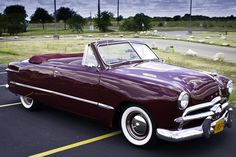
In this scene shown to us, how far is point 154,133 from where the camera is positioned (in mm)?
4848

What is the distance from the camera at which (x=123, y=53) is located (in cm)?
604

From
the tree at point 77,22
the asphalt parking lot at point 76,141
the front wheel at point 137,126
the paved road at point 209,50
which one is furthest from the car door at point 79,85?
the tree at point 77,22

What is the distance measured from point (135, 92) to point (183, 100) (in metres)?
0.66

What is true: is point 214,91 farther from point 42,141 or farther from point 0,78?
point 0,78

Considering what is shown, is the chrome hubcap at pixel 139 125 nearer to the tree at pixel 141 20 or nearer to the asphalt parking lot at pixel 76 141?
the asphalt parking lot at pixel 76 141

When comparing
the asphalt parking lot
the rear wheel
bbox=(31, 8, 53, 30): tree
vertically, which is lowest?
the asphalt parking lot

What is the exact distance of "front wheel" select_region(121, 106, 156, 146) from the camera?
16.1ft

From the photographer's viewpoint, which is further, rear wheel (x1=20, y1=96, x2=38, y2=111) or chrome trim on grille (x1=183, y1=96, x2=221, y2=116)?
rear wheel (x1=20, y1=96, x2=38, y2=111)

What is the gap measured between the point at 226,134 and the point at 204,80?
3.80 feet

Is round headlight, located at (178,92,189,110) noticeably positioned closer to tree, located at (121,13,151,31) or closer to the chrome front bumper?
the chrome front bumper

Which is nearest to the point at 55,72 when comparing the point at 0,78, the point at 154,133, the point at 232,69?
the point at 154,133

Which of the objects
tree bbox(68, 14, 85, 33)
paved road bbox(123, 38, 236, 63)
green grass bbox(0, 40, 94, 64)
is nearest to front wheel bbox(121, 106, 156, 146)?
paved road bbox(123, 38, 236, 63)

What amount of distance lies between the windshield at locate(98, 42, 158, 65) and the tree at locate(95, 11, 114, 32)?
42.7 m

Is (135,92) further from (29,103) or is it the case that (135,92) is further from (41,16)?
(41,16)
